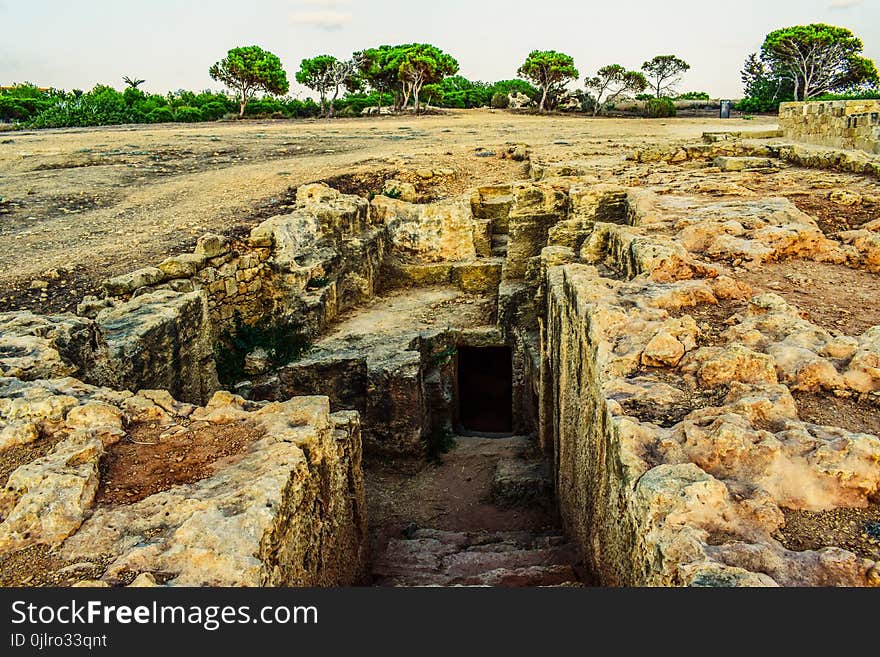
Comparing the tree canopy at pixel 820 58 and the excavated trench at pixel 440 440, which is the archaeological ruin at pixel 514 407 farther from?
the tree canopy at pixel 820 58

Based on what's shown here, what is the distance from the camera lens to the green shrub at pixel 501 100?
120ft

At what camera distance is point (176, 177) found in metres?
13.2

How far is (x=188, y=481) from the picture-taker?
124 inches

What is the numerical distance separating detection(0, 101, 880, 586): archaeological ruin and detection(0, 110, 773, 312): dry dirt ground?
1227mm

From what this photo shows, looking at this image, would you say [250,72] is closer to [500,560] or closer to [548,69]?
[548,69]

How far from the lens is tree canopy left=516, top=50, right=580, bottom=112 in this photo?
3256 centimetres

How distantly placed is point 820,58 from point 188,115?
99.1 feet

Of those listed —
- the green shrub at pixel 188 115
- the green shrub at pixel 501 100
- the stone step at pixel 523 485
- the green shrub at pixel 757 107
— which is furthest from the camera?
the green shrub at pixel 501 100

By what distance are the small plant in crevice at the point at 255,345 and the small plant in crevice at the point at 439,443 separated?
6.93 feet

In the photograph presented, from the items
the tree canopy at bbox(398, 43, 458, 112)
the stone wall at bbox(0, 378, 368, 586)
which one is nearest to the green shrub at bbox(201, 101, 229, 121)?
the tree canopy at bbox(398, 43, 458, 112)

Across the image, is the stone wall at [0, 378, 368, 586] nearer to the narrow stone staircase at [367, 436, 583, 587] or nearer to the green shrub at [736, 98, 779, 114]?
the narrow stone staircase at [367, 436, 583, 587]

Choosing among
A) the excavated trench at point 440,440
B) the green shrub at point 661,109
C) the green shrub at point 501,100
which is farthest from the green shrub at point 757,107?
the excavated trench at point 440,440

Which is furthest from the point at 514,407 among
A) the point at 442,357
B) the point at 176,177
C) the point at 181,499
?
the point at 176,177

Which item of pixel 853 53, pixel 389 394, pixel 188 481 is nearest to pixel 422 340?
pixel 389 394
